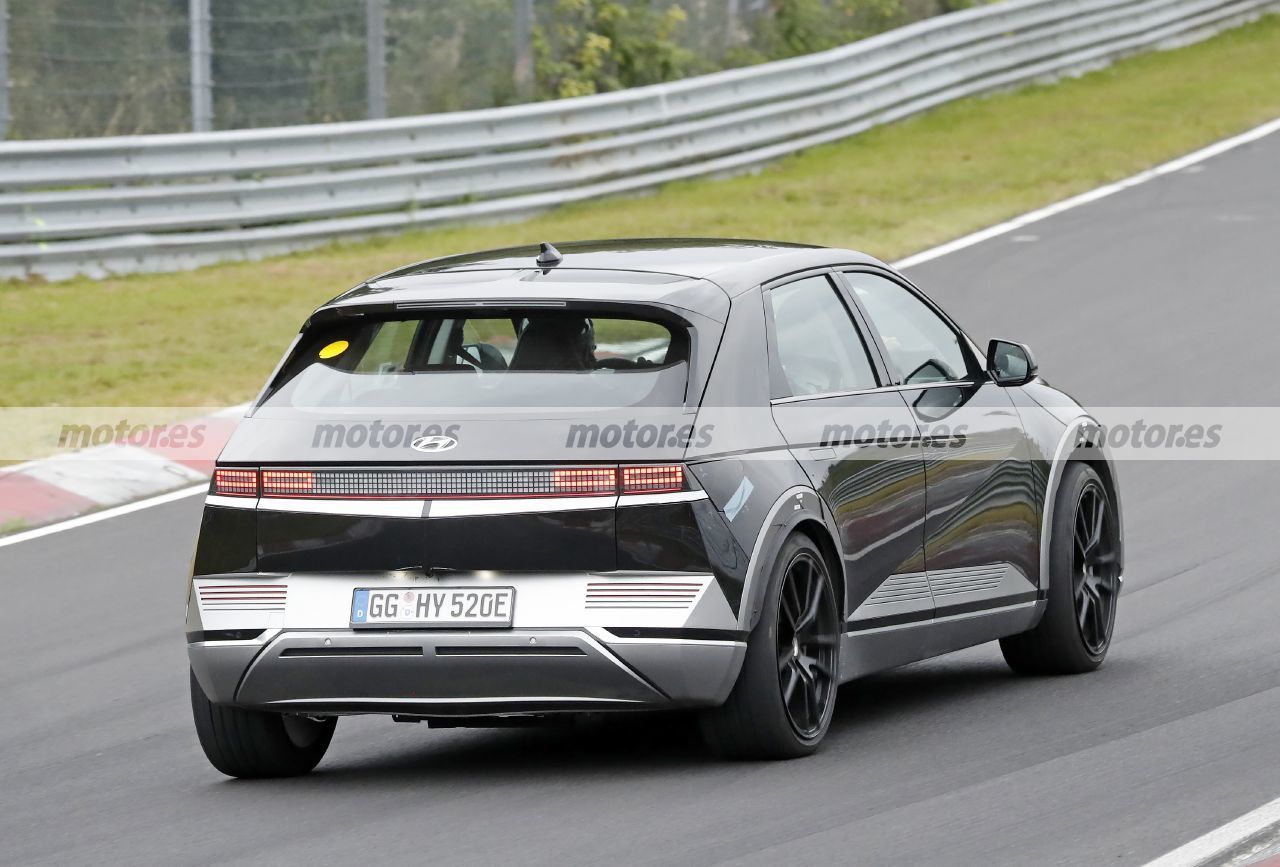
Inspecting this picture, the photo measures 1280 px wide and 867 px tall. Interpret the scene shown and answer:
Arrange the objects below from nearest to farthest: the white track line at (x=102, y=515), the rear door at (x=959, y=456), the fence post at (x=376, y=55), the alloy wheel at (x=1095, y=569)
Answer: the rear door at (x=959, y=456)
the alloy wheel at (x=1095, y=569)
the white track line at (x=102, y=515)
the fence post at (x=376, y=55)

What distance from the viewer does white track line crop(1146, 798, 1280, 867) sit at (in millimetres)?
5543

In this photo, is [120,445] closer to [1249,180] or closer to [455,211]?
[455,211]

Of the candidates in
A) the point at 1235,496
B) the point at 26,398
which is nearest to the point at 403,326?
the point at 1235,496

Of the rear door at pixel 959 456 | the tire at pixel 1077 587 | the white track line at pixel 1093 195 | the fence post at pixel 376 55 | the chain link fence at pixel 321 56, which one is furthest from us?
the fence post at pixel 376 55

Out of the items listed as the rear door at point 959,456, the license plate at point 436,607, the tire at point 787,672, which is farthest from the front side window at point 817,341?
the license plate at point 436,607

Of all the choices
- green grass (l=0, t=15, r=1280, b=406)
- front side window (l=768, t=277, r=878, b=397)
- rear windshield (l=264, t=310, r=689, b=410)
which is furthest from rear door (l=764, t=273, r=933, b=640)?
green grass (l=0, t=15, r=1280, b=406)

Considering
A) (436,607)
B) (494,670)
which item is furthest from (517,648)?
(436,607)

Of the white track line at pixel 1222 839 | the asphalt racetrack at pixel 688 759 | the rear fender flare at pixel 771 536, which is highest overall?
the rear fender flare at pixel 771 536

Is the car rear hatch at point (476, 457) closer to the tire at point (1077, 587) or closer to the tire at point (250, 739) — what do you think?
the tire at point (250, 739)

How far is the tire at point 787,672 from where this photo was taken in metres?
6.56

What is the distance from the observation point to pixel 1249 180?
900 inches

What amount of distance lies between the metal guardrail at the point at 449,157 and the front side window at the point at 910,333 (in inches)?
465

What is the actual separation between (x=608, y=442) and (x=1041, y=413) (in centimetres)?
261

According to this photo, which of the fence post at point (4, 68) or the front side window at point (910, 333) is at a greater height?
the fence post at point (4, 68)
